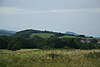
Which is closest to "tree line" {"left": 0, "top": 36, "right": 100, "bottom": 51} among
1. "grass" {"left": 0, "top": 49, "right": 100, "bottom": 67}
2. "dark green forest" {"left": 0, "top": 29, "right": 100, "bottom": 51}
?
"dark green forest" {"left": 0, "top": 29, "right": 100, "bottom": 51}

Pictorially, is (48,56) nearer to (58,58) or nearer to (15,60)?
(58,58)

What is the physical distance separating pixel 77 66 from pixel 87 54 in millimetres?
4122

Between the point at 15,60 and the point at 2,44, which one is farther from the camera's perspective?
the point at 2,44

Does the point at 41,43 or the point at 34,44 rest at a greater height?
the point at 41,43

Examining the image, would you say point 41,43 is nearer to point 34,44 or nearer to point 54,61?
point 34,44

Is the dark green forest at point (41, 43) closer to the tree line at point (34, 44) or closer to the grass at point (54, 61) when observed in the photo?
the tree line at point (34, 44)

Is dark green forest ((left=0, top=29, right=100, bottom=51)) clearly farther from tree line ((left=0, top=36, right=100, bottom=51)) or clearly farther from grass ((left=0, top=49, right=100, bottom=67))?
grass ((left=0, top=49, right=100, bottom=67))

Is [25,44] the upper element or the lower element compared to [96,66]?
lower

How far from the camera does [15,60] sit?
13109 mm

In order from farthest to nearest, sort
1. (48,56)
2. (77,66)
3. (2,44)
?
(2,44), (48,56), (77,66)

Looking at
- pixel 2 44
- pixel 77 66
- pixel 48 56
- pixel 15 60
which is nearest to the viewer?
pixel 77 66

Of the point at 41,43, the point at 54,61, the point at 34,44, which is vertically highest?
the point at 54,61

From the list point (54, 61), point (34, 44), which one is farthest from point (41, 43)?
point (54, 61)

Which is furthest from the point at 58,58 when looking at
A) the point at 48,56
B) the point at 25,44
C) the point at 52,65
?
the point at 25,44
